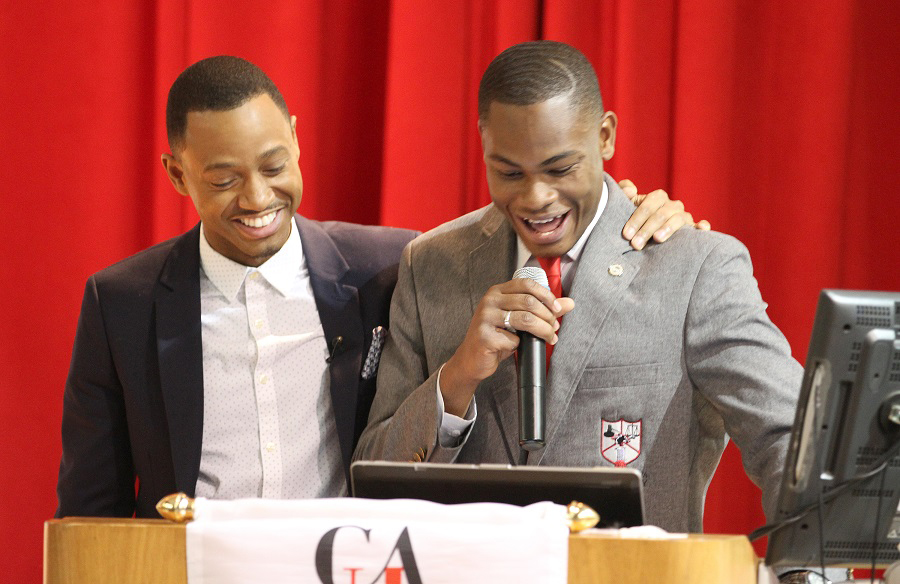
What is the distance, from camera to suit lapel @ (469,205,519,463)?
196 centimetres

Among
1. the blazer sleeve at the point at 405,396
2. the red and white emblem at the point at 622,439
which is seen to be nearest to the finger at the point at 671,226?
the red and white emblem at the point at 622,439

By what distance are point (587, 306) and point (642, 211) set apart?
24 cm

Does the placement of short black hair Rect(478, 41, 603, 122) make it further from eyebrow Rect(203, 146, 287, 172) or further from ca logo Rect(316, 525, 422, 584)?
ca logo Rect(316, 525, 422, 584)

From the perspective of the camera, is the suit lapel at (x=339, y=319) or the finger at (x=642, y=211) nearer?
the finger at (x=642, y=211)

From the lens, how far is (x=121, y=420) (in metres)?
2.27

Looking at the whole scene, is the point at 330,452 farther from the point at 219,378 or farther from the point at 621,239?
the point at 621,239

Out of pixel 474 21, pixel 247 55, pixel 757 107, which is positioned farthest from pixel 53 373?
pixel 757 107

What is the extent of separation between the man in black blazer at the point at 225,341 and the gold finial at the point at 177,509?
2.72 feet

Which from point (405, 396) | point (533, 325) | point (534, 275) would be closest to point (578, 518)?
point (533, 325)

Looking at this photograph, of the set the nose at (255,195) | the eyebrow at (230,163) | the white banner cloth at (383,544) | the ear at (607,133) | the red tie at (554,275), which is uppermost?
the ear at (607,133)

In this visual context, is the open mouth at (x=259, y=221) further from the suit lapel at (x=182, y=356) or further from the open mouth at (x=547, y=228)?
the open mouth at (x=547, y=228)


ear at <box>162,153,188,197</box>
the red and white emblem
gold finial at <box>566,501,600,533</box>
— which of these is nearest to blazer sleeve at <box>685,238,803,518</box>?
the red and white emblem

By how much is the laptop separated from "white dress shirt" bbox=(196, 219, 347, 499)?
731 millimetres

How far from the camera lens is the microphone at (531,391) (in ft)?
5.36
